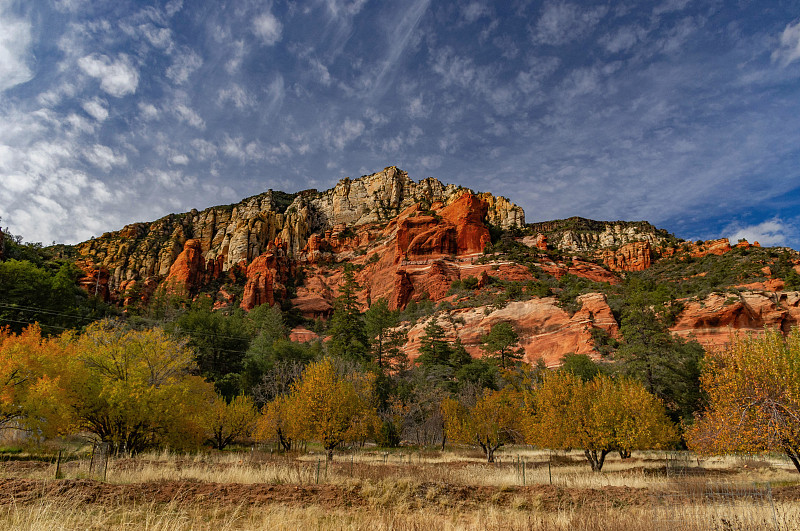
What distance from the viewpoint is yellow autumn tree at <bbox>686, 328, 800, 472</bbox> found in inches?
534

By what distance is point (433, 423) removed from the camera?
3681 centimetres

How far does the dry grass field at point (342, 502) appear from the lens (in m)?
8.18

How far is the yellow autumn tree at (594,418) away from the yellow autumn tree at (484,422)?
A: 500 centimetres

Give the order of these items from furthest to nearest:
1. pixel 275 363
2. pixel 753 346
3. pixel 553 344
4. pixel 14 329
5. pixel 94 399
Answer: pixel 553 344 < pixel 275 363 < pixel 14 329 < pixel 94 399 < pixel 753 346

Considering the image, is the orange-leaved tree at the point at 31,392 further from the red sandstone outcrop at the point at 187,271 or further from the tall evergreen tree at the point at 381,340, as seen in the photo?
the red sandstone outcrop at the point at 187,271

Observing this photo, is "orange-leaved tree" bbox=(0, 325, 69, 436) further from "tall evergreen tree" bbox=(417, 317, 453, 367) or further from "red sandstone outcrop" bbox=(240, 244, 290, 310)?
"red sandstone outcrop" bbox=(240, 244, 290, 310)

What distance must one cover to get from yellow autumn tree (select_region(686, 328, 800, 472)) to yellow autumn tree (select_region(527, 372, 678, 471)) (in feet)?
16.8

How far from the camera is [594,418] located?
21.8 meters

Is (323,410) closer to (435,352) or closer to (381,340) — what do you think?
(435,352)

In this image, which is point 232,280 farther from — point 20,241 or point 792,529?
point 792,529

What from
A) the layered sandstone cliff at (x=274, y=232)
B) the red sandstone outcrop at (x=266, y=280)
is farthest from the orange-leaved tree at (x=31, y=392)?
→ the layered sandstone cliff at (x=274, y=232)

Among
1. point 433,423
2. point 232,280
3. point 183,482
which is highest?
point 232,280

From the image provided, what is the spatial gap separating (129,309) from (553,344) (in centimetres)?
7680

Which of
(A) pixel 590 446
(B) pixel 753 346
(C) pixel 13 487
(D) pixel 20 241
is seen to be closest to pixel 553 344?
(A) pixel 590 446
